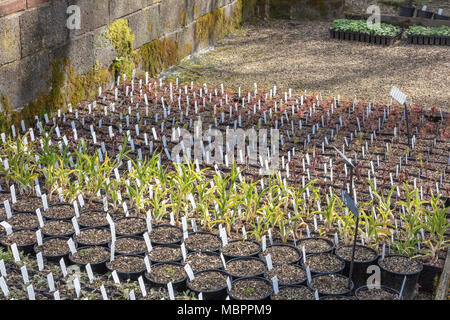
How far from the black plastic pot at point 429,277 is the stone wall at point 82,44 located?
407cm

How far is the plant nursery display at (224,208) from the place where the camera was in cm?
384

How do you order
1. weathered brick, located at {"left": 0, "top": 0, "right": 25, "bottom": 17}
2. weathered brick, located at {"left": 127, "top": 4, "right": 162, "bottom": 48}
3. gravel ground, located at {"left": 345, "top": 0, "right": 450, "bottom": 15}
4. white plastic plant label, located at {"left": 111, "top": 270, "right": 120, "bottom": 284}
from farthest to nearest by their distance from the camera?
gravel ground, located at {"left": 345, "top": 0, "right": 450, "bottom": 15}
weathered brick, located at {"left": 127, "top": 4, "right": 162, "bottom": 48}
weathered brick, located at {"left": 0, "top": 0, "right": 25, "bottom": 17}
white plastic plant label, located at {"left": 111, "top": 270, "right": 120, "bottom": 284}

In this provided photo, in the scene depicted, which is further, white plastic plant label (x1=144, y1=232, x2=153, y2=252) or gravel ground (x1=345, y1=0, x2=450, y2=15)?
gravel ground (x1=345, y1=0, x2=450, y2=15)

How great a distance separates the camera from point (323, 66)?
9258 mm

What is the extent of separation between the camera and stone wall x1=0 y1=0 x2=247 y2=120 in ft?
19.8

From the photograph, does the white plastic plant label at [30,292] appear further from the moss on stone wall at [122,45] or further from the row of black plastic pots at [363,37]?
the row of black plastic pots at [363,37]

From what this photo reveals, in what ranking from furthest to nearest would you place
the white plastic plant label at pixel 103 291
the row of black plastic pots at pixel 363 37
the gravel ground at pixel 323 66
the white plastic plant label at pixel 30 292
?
1. the row of black plastic pots at pixel 363 37
2. the gravel ground at pixel 323 66
3. the white plastic plant label at pixel 103 291
4. the white plastic plant label at pixel 30 292

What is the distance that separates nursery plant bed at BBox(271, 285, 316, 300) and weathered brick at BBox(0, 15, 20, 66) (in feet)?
11.8

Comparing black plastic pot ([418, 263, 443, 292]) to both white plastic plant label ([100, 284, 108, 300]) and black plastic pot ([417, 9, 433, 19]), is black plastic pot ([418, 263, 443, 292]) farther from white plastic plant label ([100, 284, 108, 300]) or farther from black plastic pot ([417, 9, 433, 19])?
black plastic pot ([417, 9, 433, 19])

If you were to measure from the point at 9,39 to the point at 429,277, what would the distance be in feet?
13.9

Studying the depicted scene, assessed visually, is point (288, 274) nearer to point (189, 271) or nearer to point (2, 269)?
point (189, 271)
